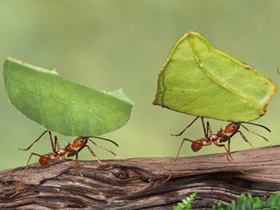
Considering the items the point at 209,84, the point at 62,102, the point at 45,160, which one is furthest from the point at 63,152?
the point at 209,84

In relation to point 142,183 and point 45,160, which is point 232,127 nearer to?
point 142,183

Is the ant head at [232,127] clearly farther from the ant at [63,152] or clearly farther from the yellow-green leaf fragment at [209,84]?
the ant at [63,152]

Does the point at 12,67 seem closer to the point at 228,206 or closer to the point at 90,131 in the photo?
the point at 90,131

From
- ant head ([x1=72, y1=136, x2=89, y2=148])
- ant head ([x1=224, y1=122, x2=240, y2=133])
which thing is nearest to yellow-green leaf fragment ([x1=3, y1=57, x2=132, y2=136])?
ant head ([x1=72, y1=136, x2=89, y2=148])

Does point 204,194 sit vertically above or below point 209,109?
below

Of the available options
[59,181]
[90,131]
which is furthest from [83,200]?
[90,131]

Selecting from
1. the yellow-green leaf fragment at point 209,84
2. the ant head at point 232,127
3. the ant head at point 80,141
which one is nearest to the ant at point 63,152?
the ant head at point 80,141
